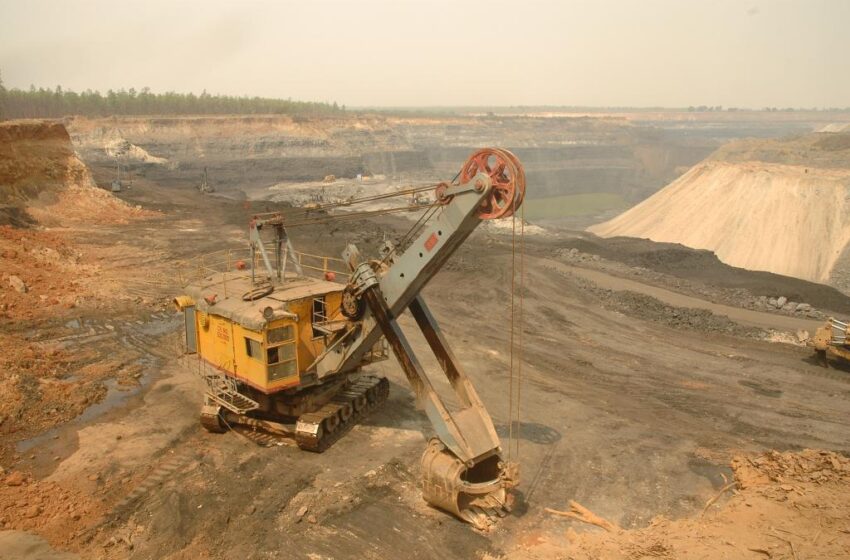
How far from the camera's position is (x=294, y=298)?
37.4 ft

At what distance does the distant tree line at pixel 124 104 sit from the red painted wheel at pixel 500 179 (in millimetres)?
74377

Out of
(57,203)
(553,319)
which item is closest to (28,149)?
(57,203)

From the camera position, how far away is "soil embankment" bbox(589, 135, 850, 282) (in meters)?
36.0

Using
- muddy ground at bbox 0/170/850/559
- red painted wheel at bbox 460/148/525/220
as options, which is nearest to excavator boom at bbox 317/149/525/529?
red painted wheel at bbox 460/148/525/220

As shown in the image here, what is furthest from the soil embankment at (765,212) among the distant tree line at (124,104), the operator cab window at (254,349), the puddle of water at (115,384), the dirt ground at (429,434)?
the distant tree line at (124,104)

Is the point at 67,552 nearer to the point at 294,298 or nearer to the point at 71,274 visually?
the point at 294,298

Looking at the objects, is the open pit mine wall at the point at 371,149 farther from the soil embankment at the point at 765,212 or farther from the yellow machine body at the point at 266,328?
the yellow machine body at the point at 266,328

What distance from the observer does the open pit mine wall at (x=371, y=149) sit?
2518 inches

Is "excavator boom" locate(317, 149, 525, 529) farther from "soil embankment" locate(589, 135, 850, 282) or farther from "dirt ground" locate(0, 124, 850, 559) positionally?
"soil embankment" locate(589, 135, 850, 282)

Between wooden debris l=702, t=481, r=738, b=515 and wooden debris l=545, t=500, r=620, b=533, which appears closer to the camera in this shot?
wooden debris l=545, t=500, r=620, b=533

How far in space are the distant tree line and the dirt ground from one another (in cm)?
6477

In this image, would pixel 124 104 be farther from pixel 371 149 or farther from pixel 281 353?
pixel 281 353

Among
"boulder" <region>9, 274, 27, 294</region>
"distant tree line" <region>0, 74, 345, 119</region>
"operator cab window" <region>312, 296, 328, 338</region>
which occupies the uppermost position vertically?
"distant tree line" <region>0, 74, 345, 119</region>

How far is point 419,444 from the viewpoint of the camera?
12.2 metres
